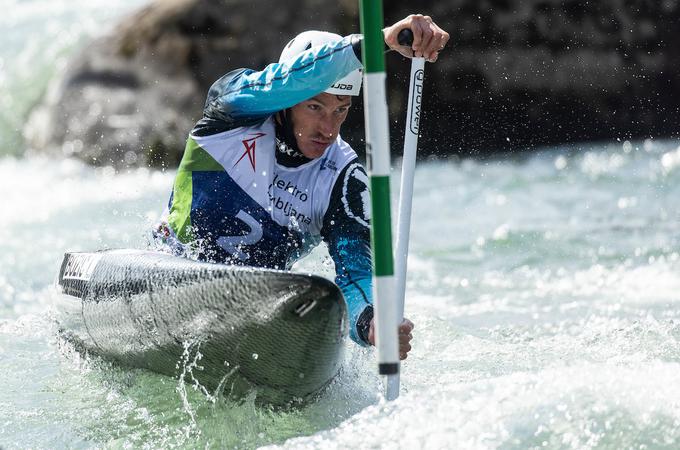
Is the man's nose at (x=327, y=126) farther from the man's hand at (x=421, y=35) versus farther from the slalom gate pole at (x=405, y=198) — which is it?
A: the man's hand at (x=421, y=35)

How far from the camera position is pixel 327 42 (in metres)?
4.16

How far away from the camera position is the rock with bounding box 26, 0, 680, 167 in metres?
11.5

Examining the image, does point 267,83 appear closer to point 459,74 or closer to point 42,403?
point 42,403

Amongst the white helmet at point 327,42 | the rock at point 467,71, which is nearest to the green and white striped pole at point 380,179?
the white helmet at point 327,42

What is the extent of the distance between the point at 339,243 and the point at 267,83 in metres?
0.74

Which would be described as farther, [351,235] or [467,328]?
[467,328]

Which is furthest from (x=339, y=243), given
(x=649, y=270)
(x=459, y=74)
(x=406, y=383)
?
(x=459, y=74)

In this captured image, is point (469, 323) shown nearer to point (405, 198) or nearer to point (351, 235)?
point (351, 235)

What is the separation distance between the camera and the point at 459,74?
1162cm

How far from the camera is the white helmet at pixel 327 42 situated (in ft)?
13.9

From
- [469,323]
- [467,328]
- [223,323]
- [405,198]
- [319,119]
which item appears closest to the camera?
[223,323]

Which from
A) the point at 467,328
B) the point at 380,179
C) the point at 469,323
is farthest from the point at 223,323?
the point at 469,323

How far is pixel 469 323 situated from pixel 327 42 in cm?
236

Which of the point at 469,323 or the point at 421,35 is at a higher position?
the point at 421,35
